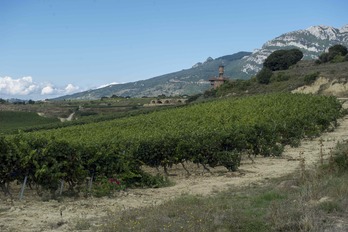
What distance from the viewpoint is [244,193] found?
10.0m

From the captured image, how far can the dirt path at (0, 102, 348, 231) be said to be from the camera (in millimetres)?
7715

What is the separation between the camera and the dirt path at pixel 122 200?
7.71 m

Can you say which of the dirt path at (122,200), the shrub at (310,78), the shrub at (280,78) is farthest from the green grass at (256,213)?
the shrub at (280,78)

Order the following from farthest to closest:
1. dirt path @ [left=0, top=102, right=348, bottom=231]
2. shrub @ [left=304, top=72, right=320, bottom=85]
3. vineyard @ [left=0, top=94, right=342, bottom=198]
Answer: shrub @ [left=304, top=72, right=320, bottom=85]
vineyard @ [left=0, top=94, right=342, bottom=198]
dirt path @ [left=0, top=102, right=348, bottom=231]

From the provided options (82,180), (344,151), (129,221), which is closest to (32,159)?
(82,180)

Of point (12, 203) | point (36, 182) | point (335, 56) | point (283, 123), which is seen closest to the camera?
point (12, 203)

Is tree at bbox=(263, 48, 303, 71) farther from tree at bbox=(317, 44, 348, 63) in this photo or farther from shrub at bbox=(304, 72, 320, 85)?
shrub at bbox=(304, 72, 320, 85)

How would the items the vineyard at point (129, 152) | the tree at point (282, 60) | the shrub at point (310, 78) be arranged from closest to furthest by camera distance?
the vineyard at point (129, 152)
the shrub at point (310, 78)
the tree at point (282, 60)

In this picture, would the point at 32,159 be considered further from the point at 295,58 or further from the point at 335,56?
the point at 295,58

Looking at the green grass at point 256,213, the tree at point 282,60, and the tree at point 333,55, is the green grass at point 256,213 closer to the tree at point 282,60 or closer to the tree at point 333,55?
the tree at point 333,55

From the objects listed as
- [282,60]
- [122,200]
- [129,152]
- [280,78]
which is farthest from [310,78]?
[122,200]

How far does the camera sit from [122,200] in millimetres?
10195

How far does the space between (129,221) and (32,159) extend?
4.13 metres

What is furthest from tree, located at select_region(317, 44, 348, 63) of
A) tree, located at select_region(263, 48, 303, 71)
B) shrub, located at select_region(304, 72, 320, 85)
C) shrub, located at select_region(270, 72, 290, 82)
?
shrub, located at select_region(304, 72, 320, 85)
